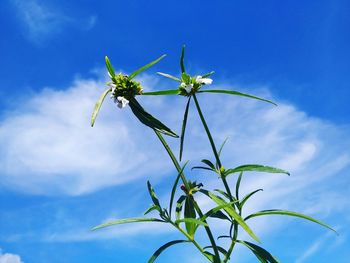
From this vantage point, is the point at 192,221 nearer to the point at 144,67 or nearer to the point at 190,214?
the point at 190,214

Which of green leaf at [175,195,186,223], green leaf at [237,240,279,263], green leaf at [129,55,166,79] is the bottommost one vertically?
green leaf at [237,240,279,263]

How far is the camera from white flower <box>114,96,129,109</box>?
2.78 meters

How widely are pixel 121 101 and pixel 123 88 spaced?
0.31 feet

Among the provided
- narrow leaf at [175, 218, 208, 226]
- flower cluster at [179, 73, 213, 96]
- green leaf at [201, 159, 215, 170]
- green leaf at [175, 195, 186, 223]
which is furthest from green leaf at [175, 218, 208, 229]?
flower cluster at [179, 73, 213, 96]

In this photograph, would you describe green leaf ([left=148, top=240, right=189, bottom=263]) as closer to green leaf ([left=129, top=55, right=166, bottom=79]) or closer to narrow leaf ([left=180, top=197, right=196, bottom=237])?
narrow leaf ([left=180, top=197, right=196, bottom=237])

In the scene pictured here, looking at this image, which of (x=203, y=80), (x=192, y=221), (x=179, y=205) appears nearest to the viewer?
(x=192, y=221)

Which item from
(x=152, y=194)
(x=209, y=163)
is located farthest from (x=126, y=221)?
(x=209, y=163)

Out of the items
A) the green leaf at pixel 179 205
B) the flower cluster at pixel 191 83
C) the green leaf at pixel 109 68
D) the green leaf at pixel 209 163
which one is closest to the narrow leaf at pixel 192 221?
the green leaf at pixel 179 205

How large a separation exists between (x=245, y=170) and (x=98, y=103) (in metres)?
1.01

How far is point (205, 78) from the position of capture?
287 centimetres

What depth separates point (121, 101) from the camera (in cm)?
282

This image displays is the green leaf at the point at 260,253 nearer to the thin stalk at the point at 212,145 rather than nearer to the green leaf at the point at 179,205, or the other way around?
the thin stalk at the point at 212,145

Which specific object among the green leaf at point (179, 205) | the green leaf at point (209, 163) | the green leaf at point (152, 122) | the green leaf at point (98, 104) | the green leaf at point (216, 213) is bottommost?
the green leaf at point (216, 213)

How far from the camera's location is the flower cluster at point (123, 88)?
2.86m
